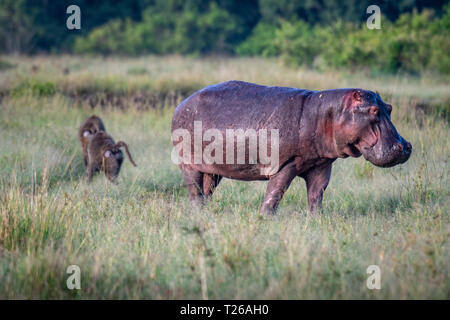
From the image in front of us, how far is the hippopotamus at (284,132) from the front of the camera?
5113 millimetres

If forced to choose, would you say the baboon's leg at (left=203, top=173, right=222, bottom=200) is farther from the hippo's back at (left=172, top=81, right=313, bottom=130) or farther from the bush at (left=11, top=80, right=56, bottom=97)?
the bush at (left=11, top=80, right=56, bottom=97)

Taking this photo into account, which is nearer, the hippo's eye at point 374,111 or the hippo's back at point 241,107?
the hippo's eye at point 374,111

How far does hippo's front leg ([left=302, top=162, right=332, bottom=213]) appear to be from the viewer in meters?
5.64

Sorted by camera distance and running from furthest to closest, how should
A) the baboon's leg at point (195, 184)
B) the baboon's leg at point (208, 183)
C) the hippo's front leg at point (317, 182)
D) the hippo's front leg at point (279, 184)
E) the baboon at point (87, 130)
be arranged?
the baboon at point (87, 130), the baboon's leg at point (208, 183), the baboon's leg at point (195, 184), the hippo's front leg at point (317, 182), the hippo's front leg at point (279, 184)

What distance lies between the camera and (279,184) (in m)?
5.41

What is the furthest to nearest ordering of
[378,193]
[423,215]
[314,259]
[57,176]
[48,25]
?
[48,25] < [57,176] < [378,193] < [423,215] < [314,259]

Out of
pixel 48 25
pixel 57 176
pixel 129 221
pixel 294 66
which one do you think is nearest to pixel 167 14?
pixel 48 25

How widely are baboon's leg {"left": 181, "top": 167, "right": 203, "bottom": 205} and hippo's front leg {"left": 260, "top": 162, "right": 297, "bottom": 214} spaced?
0.88 m

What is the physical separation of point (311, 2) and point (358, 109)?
33.4m

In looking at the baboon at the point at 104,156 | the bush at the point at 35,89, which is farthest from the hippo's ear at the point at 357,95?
the bush at the point at 35,89

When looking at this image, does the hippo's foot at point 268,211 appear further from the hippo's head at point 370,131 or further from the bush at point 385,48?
the bush at point 385,48

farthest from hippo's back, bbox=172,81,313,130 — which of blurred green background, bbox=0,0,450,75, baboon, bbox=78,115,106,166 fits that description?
blurred green background, bbox=0,0,450,75
